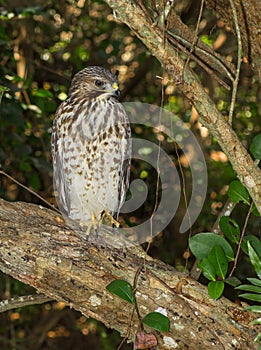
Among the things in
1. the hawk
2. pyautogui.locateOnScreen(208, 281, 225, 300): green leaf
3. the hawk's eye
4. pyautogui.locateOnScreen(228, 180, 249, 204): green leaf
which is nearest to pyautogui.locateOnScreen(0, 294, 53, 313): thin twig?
the hawk

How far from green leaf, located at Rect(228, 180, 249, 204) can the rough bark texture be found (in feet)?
1.17

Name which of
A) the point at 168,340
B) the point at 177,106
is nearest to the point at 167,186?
the point at 177,106

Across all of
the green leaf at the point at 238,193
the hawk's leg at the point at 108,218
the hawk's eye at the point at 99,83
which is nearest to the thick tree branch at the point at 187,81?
the green leaf at the point at 238,193

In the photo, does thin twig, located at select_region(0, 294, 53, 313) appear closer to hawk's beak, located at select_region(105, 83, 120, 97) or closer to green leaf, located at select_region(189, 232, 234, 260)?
green leaf, located at select_region(189, 232, 234, 260)

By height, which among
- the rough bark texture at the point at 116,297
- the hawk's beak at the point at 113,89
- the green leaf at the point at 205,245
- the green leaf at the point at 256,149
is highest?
the green leaf at the point at 256,149

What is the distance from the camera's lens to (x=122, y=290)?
2230 mm

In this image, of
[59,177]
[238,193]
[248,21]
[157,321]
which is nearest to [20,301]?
[157,321]

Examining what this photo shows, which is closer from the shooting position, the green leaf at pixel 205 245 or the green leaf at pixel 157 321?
the green leaf at pixel 157 321

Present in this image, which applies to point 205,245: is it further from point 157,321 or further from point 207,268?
point 157,321

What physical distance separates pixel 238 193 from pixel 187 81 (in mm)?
642

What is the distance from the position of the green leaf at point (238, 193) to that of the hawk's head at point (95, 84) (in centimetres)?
96

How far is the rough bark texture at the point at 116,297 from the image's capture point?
233 cm

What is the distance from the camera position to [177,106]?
4559 millimetres

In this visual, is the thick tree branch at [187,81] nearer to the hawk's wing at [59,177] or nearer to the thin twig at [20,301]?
the thin twig at [20,301]
